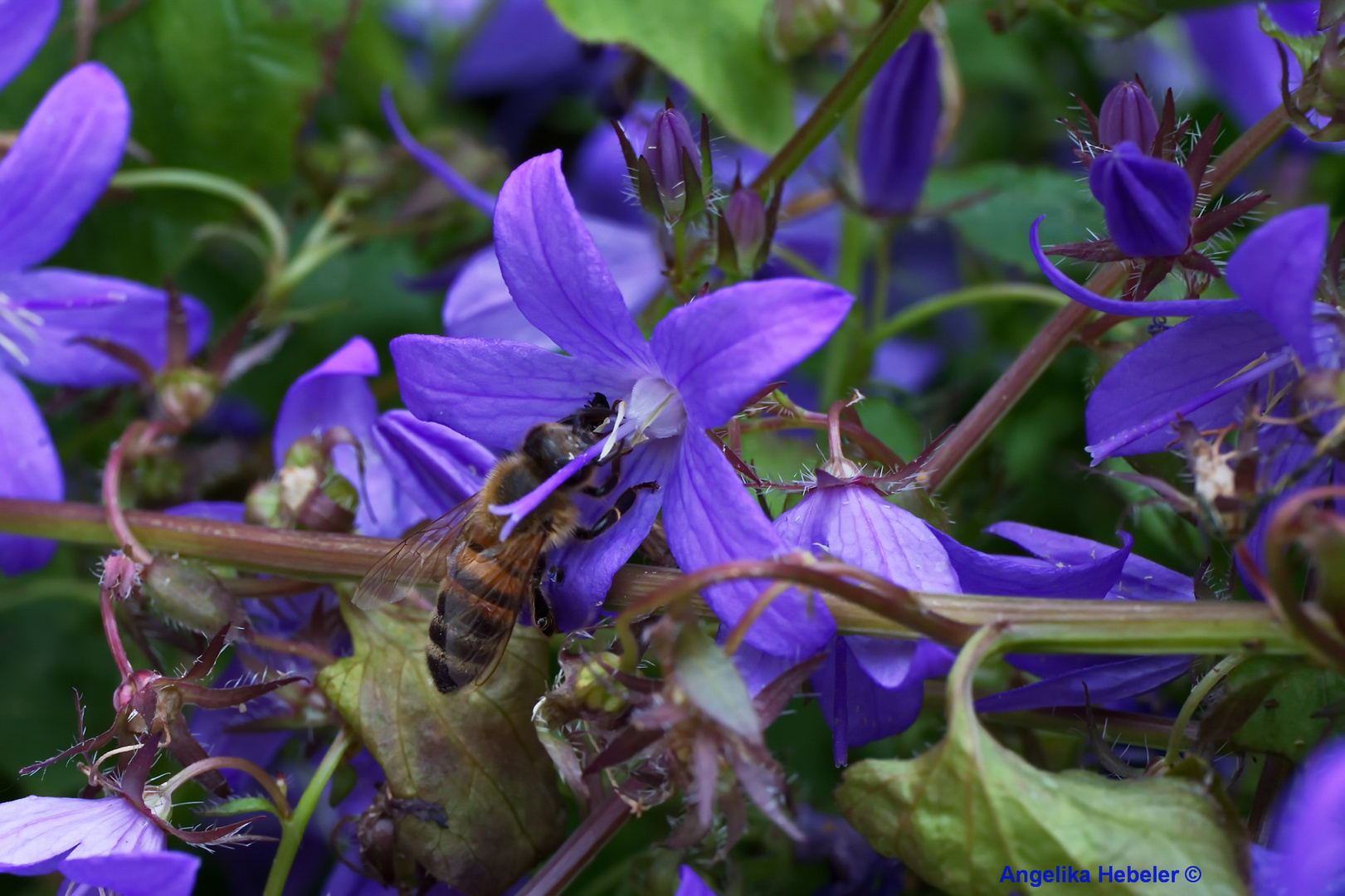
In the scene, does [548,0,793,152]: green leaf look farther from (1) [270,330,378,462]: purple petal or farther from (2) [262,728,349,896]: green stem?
(2) [262,728,349,896]: green stem

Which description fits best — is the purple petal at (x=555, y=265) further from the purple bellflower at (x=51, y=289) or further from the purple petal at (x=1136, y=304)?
the purple bellflower at (x=51, y=289)

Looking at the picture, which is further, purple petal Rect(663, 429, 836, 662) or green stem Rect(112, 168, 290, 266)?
green stem Rect(112, 168, 290, 266)

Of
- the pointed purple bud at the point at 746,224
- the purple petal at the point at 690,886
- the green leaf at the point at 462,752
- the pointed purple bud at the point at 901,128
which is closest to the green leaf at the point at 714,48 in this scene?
the pointed purple bud at the point at 901,128

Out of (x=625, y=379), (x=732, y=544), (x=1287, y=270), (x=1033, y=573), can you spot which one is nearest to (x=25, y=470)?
(x=625, y=379)

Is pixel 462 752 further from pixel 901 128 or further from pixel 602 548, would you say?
pixel 901 128

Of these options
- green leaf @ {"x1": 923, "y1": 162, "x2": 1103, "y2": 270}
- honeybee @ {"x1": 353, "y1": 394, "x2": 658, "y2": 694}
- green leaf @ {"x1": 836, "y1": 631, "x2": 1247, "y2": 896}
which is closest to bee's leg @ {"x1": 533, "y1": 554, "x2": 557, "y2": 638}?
honeybee @ {"x1": 353, "y1": 394, "x2": 658, "y2": 694}

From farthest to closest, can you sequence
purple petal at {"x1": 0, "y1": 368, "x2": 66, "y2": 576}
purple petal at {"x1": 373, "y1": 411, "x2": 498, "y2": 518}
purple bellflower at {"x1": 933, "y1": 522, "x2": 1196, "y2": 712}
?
purple petal at {"x1": 0, "y1": 368, "x2": 66, "y2": 576}
purple petal at {"x1": 373, "y1": 411, "x2": 498, "y2": 518}
purple bellflower at {"x1": 933, "y1": 522, "x2": 1196, "y2": 712}
